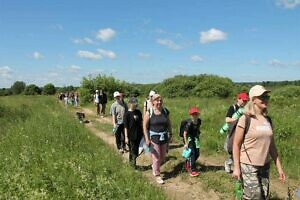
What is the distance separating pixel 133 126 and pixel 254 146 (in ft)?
15.6

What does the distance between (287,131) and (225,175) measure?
15.1ft

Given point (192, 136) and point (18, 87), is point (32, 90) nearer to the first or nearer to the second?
point (18, 87)

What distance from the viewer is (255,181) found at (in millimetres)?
5332

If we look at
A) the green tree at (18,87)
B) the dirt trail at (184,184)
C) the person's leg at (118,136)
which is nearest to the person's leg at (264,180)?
the dirt trail at (184,184)

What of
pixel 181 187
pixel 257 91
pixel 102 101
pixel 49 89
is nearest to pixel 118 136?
pixel 181 187

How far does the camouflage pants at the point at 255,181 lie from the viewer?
5.32 m

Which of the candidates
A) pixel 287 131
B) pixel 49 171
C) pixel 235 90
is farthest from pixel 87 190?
pixel 235 90

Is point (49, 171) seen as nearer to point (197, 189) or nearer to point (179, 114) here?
point (197, 189)

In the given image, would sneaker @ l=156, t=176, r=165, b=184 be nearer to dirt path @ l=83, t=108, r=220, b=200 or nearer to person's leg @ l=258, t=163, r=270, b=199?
dirt path @ l=83, t=108, r=220, b=200

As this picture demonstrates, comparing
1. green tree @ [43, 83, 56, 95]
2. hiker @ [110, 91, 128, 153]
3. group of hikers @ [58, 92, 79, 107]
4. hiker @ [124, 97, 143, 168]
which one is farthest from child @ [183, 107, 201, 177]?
green tree @ [43, 83, 56, 95]

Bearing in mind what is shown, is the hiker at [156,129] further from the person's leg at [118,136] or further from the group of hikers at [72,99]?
the group of hikers at [72,99]

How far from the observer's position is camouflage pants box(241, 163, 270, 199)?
532cm

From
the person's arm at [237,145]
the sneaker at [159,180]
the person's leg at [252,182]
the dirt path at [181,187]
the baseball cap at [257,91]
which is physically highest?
the baseball cap at [257,91]

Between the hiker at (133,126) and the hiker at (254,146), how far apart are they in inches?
180
